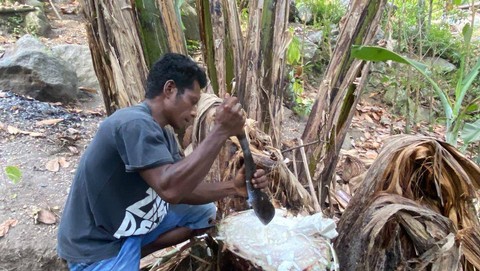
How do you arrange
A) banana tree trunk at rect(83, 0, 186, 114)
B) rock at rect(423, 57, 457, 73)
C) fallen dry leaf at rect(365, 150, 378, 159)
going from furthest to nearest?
rock at rect(423, 57, 457, 73), fallen dry leaf at rect(365, 150, 378, 159), banana tree trunk at rect(83, 0, 186, 114)

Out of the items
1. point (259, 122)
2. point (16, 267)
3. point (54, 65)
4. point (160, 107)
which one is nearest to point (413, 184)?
point (259, 122)

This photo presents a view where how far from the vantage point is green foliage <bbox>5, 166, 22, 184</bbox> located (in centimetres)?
270

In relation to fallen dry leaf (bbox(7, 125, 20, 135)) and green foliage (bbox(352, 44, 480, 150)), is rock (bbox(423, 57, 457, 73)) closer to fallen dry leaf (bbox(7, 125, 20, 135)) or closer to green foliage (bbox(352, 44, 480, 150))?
green foliage (bbox(352, 44, 480, 150))

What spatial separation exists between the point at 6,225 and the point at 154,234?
1.06 metres

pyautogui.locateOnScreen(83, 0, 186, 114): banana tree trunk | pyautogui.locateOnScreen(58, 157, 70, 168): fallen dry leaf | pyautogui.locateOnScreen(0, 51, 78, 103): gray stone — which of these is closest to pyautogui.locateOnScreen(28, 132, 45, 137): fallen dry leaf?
pyautogui.locateOnScreen(58, 157, 70, 168): fallen dry leaf

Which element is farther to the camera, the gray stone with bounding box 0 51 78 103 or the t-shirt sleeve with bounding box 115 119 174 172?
the gray stone with bounding box 0 51 78 103

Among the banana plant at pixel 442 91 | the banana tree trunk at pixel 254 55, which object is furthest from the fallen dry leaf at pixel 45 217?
the banana plant at pixel 442 91

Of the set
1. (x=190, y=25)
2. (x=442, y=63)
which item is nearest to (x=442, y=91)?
(x=190, y=25)

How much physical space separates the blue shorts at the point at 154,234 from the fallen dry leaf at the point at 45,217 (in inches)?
35.1

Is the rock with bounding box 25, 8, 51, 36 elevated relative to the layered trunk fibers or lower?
lower

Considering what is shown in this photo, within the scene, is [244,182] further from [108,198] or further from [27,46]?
[27,46]

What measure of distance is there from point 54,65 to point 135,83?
7.84 feet

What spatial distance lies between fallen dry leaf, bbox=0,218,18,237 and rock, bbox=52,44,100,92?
2.09m

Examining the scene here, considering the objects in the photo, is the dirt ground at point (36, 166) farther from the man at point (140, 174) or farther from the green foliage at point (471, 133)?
the green foliage at point (471, 133)
